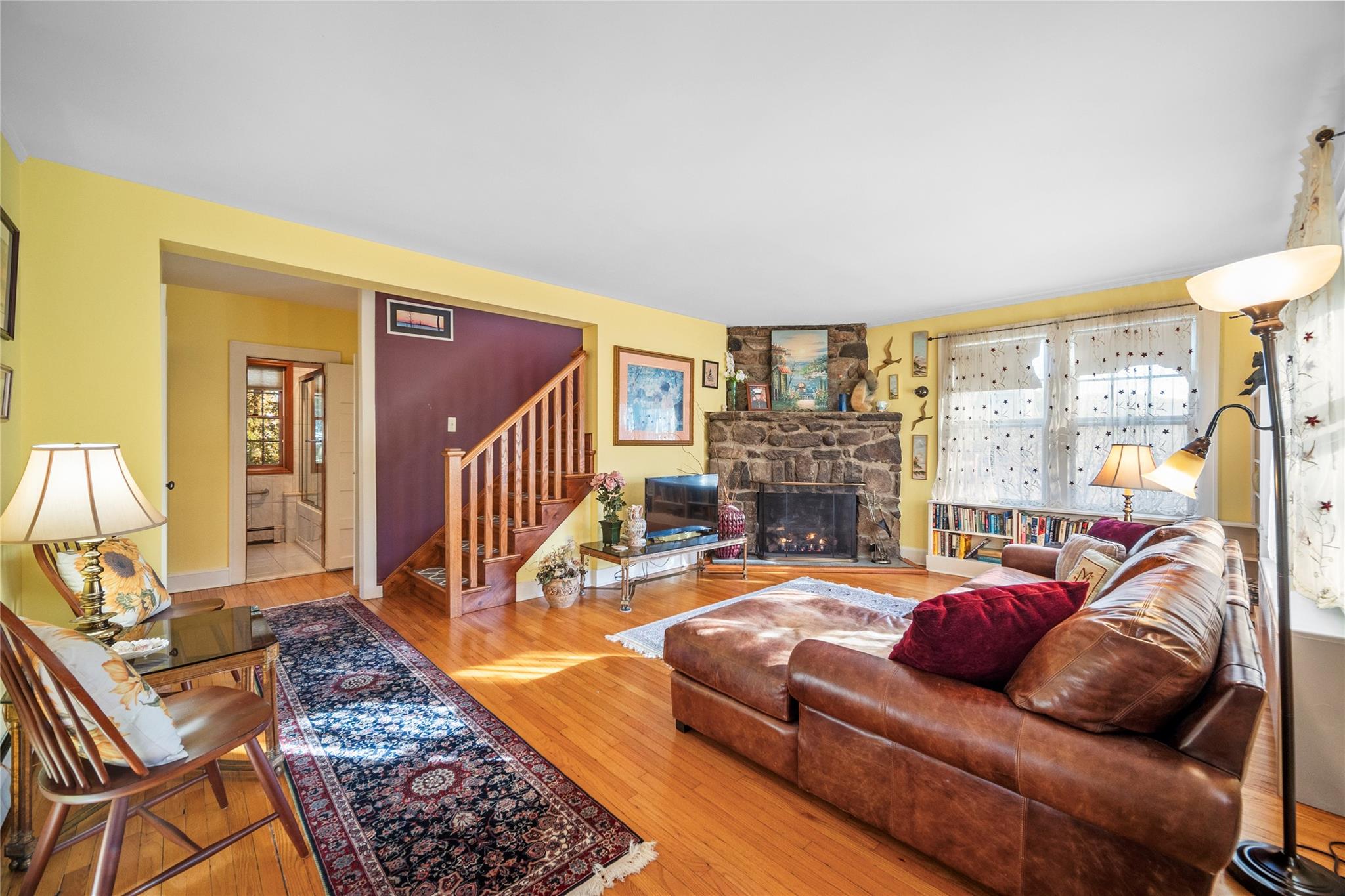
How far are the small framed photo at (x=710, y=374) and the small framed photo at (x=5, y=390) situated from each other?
4576 mm

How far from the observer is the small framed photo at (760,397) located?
5812 mm

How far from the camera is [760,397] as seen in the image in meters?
5.82

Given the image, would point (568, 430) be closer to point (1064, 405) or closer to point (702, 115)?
point (702, 115)

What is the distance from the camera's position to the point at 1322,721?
1.86 m

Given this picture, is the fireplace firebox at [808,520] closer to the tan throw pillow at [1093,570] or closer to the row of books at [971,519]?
the row of books at [971,519]

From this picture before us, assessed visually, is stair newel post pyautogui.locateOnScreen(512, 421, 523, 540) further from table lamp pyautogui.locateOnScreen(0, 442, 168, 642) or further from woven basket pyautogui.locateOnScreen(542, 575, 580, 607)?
table lamp pyautogui.locateOnScreen(0, 442, 168, 642)

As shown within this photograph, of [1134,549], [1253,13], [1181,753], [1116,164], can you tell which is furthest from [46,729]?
[1116,164]

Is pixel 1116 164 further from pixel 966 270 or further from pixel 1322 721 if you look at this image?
pixel 1322 721

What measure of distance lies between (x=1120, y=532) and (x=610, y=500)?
3363 millimetres

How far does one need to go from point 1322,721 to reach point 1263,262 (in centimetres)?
159

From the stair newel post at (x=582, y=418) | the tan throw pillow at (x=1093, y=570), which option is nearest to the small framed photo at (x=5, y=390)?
the stair newel post at (x=582, y=418)

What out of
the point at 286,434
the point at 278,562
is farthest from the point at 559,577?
the point at 286,434

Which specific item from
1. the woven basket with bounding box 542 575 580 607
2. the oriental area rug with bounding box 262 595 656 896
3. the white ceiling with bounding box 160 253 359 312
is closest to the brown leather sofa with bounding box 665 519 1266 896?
the oriental area rug with bounding box 262 595 656 896

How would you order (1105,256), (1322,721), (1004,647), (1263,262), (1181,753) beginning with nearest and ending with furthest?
(1181,753) < (1004,647) < (1263,262) < (1322,721) < (1105,256)
